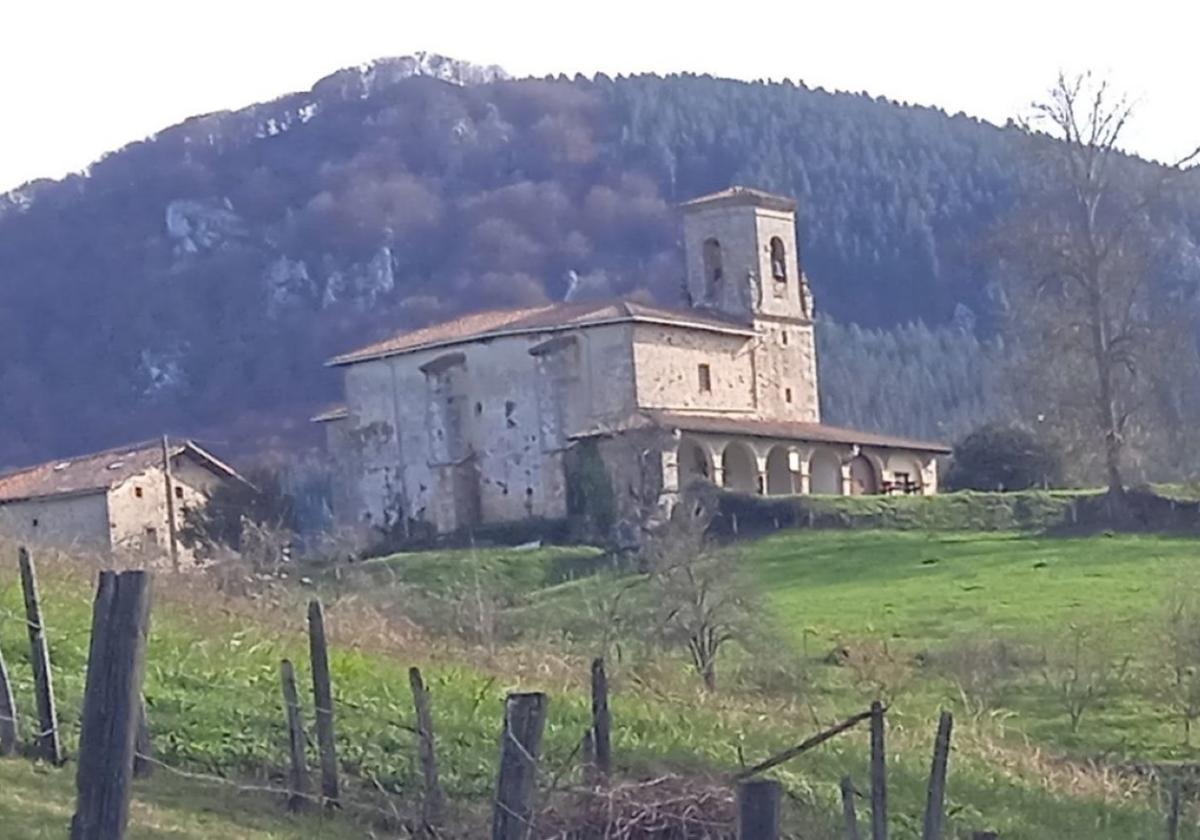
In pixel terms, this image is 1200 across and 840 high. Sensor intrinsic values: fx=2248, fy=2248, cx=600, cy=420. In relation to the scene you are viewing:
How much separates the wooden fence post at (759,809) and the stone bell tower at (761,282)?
60.4 m

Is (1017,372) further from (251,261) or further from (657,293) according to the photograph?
(251,261)

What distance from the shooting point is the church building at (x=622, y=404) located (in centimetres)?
6034

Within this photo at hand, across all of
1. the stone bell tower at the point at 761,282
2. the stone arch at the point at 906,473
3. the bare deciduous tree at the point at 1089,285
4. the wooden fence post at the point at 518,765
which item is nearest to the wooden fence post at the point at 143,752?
the wooden fence post at the point at 518,765

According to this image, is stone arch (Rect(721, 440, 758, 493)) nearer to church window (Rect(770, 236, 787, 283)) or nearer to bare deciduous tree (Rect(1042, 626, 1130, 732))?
church window (Rect(770, 236, 787, 283))

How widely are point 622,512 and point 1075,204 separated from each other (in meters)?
13.4

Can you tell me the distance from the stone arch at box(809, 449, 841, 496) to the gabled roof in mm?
16250

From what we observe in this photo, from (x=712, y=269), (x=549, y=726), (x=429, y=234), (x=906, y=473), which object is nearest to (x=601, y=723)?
(x=549, y=726)

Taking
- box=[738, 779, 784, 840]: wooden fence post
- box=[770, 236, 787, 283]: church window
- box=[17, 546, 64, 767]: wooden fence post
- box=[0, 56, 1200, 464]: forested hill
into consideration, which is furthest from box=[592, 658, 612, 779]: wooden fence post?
box=[0, 56, 1200, 464]: forested hill

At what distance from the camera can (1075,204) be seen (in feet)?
167

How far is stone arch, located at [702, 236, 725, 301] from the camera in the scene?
67750 millimetres

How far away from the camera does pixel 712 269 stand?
6819cm

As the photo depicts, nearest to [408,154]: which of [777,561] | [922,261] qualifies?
[922,261]

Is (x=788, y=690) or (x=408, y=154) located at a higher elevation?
(x=408, y=154)

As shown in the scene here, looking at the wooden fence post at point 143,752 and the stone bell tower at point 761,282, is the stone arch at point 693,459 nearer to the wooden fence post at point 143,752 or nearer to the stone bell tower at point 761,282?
the stone bell tower at point 761,282
